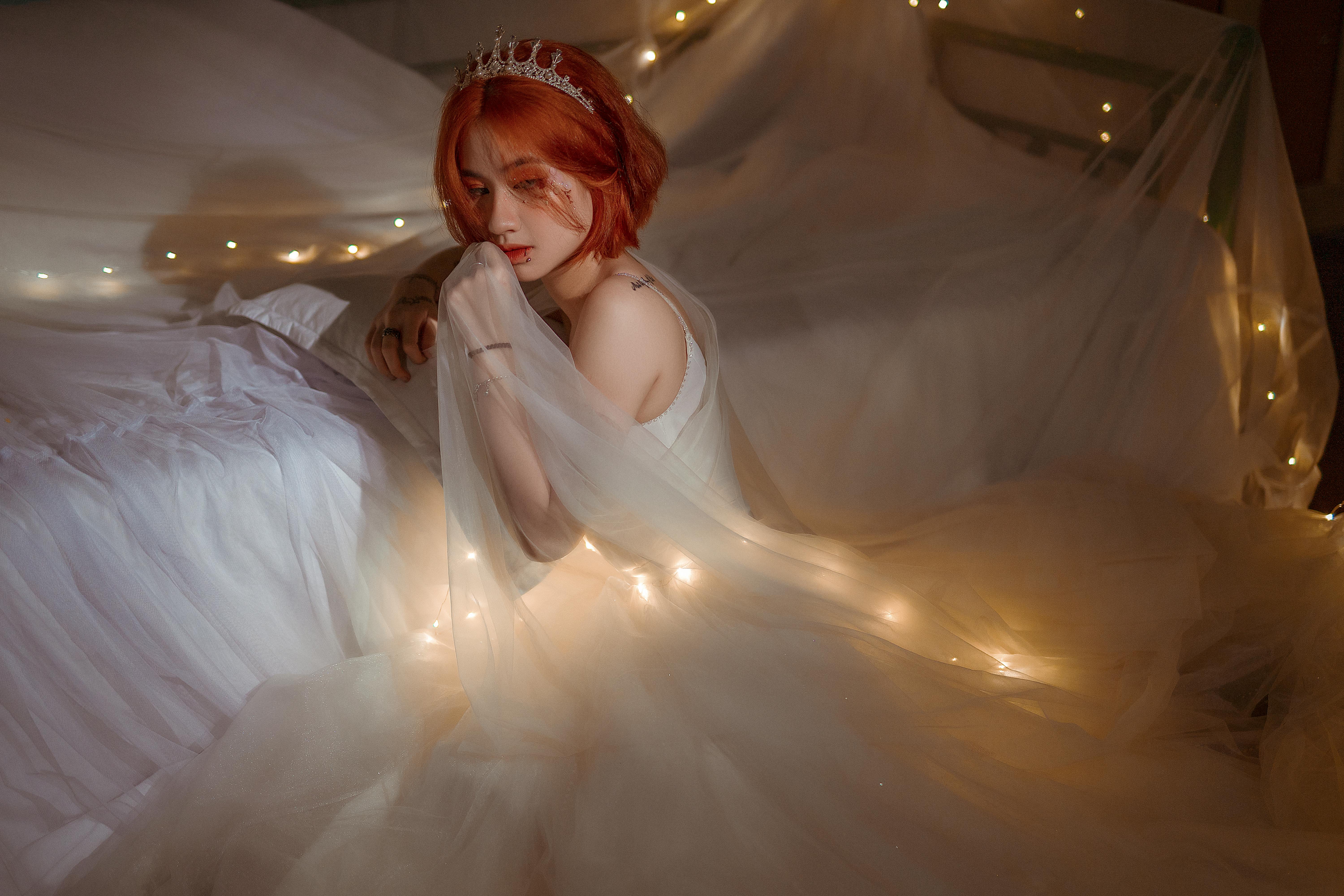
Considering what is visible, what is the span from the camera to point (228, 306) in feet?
5.85

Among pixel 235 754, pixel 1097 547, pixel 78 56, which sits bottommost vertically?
pixel 235 754

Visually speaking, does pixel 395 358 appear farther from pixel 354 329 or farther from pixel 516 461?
pixel 516 461

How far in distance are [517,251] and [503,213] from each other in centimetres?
6

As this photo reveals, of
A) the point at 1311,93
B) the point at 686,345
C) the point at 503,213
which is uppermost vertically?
the point at 1311,93

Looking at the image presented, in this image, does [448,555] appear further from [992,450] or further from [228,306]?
[992,450]

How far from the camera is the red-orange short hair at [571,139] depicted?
118cm

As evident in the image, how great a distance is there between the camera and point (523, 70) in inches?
47.2

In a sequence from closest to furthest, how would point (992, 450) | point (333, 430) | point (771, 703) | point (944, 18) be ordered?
point (771, 703), point (333, 430), point (992, 450), point (944, 18)

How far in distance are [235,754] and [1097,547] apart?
4.64 ft

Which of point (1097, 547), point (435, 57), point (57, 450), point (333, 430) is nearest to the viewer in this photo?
point (57, 450)

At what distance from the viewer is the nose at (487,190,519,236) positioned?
1.21 meters

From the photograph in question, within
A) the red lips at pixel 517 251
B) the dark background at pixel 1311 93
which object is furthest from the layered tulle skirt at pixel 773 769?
the dark background at pixel 1311 93

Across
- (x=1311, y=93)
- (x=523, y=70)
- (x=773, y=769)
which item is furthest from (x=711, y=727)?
(x=1311, y=93)

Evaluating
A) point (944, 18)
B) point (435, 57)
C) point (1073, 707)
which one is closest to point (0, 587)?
point (1073, 707)
